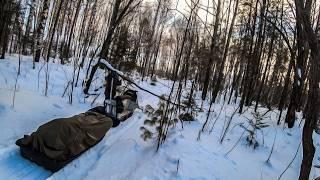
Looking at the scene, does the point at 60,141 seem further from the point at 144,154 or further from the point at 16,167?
the point at 144,154

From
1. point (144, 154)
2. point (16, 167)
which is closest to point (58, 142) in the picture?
point (16, 167)

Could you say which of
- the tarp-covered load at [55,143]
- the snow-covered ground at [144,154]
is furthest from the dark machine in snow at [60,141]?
the snow-covered ground at [144,154]

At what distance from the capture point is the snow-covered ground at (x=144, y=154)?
5176mm

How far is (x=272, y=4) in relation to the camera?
49.7 feet

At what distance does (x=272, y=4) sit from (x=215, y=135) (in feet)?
32.7

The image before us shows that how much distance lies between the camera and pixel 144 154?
6043 mm

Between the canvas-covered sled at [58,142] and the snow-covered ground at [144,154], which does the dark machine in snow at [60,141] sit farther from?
the snow-covered ground at [144,154]

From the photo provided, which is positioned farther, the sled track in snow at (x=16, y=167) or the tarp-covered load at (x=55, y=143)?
the tarp-covered load at (x=55, y=143)

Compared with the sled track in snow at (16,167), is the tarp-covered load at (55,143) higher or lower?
higher

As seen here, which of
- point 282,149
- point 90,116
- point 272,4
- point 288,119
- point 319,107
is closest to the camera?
point 319,107

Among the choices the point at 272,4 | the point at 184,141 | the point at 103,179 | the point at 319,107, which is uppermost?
the point at 272,4

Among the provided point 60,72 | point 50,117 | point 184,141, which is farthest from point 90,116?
point 60,72

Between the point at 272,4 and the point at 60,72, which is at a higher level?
the point at 272,4

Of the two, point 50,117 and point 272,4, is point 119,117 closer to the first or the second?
point 50,117
